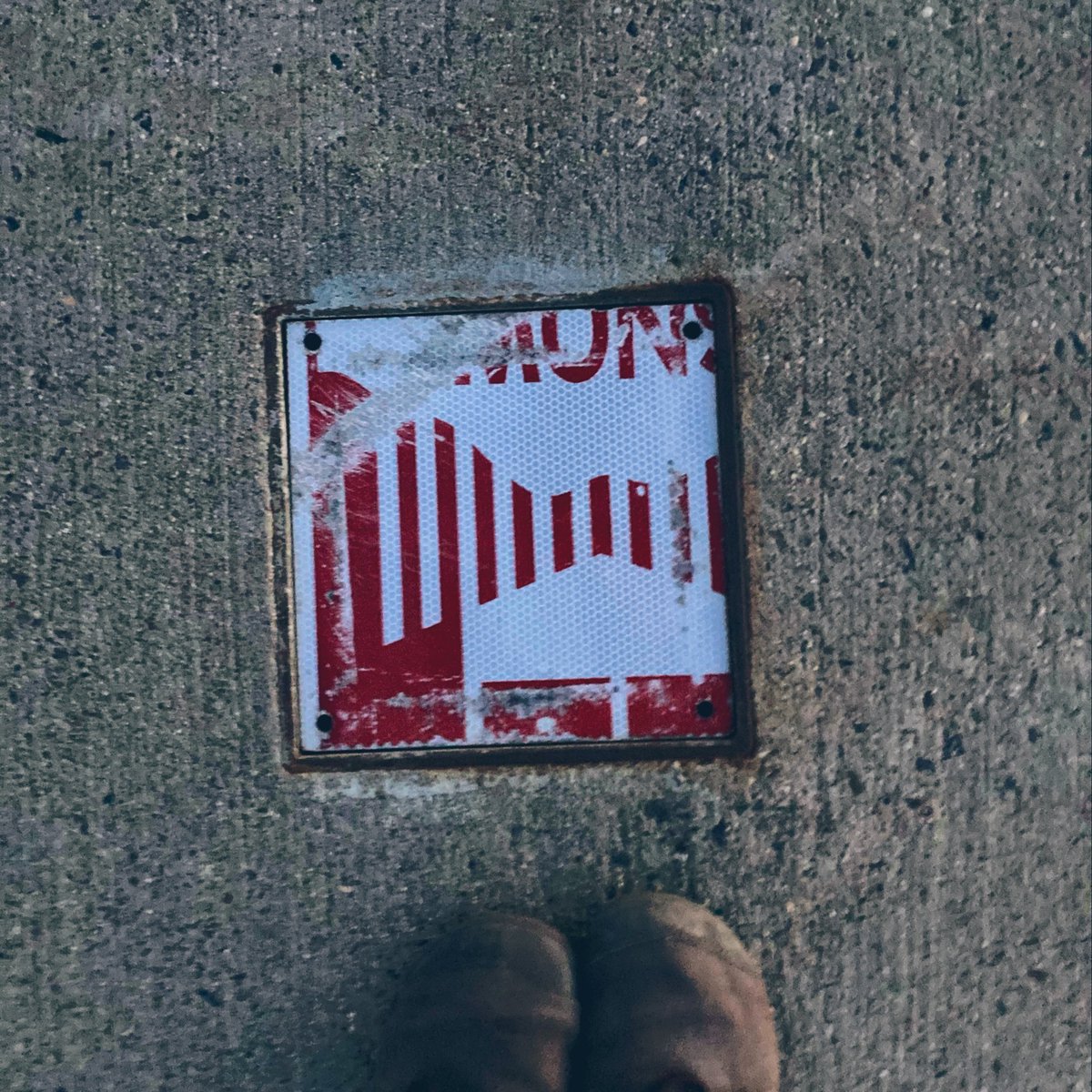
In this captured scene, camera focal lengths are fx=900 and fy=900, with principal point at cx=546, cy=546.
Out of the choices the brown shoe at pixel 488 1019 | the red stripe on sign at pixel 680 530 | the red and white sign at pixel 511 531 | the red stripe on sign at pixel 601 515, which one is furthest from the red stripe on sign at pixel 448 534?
the brown shoe at pixel 488 1019

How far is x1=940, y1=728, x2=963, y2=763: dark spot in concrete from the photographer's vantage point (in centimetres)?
171

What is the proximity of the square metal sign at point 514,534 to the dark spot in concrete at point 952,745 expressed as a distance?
0.38 m

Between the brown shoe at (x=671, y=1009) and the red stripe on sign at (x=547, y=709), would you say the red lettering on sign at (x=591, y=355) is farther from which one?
the brown shoe at (x=671, y=1009)

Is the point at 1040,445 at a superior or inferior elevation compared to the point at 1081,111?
inferior

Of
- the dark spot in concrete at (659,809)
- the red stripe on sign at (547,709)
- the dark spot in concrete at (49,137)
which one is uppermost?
the dark spot in concrete at (49,137)

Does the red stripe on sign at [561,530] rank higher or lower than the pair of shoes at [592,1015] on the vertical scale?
higher

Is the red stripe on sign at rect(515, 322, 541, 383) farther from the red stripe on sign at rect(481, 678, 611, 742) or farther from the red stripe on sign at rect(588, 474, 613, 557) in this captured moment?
the red stripe on sign at rect(481, 678, 611, 742)

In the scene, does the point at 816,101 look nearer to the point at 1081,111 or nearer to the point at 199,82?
the point at 1081,111

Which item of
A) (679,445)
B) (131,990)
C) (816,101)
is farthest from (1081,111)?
(131,990)

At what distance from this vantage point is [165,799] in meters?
1.69

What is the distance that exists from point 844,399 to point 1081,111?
28.3 inches

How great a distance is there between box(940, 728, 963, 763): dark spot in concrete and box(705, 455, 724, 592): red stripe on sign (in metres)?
0.51

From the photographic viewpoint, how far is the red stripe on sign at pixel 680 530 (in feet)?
5.55

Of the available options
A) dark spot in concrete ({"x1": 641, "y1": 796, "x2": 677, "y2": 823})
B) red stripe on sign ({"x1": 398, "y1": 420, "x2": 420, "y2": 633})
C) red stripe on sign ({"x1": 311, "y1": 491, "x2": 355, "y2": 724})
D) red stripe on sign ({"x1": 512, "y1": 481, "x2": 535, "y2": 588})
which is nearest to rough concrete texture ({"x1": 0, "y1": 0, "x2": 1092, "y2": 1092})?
dark spot in concrete ({"x1": 641, "y1": 796, "x2": 677, "y2": 823})
